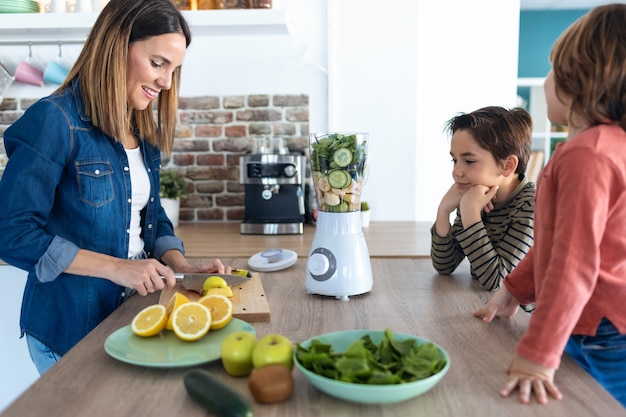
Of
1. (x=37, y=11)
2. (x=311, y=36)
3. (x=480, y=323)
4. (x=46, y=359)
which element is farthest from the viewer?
(x=311, y=36)

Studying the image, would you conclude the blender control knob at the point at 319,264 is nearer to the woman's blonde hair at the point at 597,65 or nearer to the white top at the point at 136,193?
the white top at the point at 136,193

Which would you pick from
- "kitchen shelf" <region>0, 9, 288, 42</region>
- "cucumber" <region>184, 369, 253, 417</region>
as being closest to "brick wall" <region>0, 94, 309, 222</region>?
"kitchen shelf" <region>0, 9, 288, 42</region>

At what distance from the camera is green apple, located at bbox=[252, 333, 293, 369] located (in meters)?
0.98

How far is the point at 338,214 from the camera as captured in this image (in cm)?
147

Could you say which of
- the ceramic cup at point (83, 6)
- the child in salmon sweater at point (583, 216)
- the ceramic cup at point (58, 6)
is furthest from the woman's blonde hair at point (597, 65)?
the ceramic cup at point (58, 6)

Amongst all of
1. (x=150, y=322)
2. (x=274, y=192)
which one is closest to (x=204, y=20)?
(x=274, y=192)

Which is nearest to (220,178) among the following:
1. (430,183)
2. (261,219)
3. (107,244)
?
(261,219)

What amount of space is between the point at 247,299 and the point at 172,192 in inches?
56.1

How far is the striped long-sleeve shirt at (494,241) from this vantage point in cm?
156

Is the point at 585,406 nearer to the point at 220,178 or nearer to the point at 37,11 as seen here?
the point at 220,178

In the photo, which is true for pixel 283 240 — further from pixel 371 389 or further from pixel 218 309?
pixel 371 389

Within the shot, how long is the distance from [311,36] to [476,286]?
1.54 metres

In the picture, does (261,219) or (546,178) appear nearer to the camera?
(546,178)

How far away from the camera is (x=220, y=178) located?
287cm
